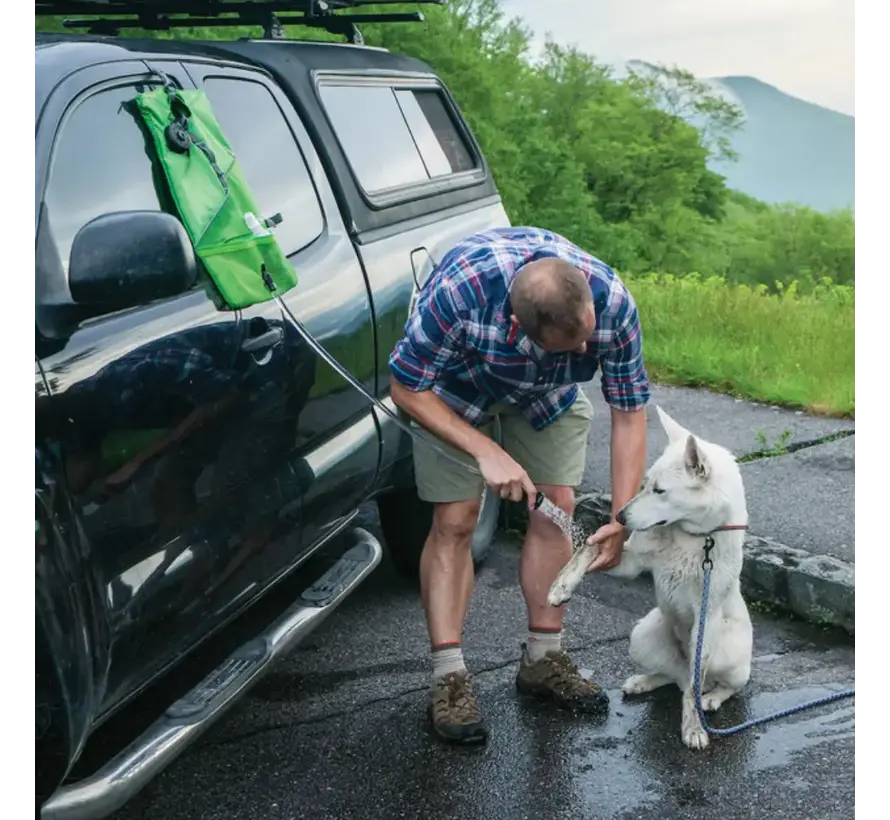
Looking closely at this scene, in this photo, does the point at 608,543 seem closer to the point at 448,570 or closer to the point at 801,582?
the point at 448,570

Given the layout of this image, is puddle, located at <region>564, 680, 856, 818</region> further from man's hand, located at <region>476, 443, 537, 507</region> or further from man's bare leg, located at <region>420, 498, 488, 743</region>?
man's hand, located at <region>476, 443, 537, 507</region>

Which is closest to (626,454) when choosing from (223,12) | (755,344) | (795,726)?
(795,726)

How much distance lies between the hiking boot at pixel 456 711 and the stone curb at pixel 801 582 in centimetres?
158

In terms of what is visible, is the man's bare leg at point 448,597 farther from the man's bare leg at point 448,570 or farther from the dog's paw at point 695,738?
the dog's paw at point 695,738

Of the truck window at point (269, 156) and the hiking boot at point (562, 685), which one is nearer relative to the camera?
the truck window at point (269, 156)

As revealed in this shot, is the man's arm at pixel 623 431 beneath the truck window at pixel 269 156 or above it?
beneath

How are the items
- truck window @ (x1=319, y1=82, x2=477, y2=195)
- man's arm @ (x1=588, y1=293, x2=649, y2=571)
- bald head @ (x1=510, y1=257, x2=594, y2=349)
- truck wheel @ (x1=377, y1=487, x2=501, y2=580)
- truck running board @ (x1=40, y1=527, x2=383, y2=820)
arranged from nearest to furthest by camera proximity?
truck running board @ (x1=40, y1=527, x2=383, y2=820), bald head @ (x1=510, y1=257, x2=594, y2=349), man's arm @ (x1=588, y1=293, x2=649, y2=571), truck window @ (x1=319, y1=82, x2=477, y2=195), truck wheel @ (x1=377, y1=487, x2=501, y2=580)

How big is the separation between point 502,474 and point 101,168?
4.75 ft

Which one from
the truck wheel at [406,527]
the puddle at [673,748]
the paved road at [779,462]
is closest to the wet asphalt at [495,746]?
the puddle at [673,748]

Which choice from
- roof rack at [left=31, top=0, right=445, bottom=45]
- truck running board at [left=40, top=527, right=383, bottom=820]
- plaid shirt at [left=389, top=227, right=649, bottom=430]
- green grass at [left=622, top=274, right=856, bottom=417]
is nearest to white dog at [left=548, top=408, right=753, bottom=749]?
plaid shirt at [left=389, top=227, right=649, bottom=430]

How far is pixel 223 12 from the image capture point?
4.76m

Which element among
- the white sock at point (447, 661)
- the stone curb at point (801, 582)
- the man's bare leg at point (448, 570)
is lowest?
the stone curb at point (801, 582)

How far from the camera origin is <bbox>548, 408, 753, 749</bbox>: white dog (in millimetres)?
3627

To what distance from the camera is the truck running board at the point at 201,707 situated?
241 centimetres
